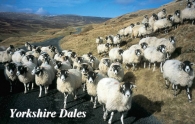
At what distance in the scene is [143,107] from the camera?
11.3m

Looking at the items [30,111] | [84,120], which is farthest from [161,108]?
[30,111]

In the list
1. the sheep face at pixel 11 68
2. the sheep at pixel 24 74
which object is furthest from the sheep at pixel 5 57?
the sheep at pixel 24 74

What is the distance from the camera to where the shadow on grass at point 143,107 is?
34.3 ft

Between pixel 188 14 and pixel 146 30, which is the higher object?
pixel 188 14

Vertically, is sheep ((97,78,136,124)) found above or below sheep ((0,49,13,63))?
below

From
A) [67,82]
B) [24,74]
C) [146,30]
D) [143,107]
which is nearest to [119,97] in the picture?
[143,107]

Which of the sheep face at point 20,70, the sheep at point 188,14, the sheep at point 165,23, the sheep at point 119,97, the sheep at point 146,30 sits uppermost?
the sheep at point 188,14

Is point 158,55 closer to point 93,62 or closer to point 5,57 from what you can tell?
point 93,62

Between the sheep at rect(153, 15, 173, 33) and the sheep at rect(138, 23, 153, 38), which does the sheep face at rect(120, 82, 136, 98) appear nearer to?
the sheep at rect(138, 23, 153, 38)

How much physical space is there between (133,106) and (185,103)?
2.99 m

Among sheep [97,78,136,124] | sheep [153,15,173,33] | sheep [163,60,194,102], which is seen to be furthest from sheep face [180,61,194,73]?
sheep [153,15,173,33]

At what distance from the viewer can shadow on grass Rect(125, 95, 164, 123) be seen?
1047 cm

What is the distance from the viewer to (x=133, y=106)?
1145cm

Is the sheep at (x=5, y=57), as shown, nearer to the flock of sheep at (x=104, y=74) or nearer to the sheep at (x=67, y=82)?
the flock of sheep at (x=104, y=74)
